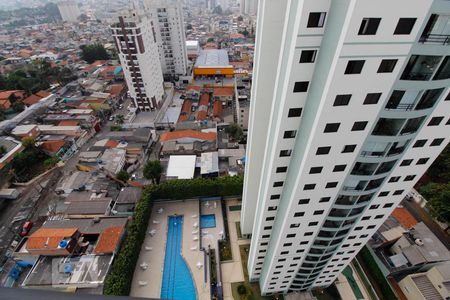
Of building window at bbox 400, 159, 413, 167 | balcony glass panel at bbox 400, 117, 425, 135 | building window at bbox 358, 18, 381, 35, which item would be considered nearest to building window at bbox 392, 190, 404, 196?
building window at bbox 400, 159, 413, 167

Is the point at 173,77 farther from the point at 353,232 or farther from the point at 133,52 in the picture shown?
the point at 353,232

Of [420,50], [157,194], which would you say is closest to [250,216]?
[157,194]

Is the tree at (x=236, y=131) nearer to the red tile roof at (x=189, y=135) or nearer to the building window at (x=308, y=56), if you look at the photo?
the red tile roof at (x=189, y=135)

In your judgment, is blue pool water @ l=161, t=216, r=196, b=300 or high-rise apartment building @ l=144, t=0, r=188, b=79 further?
high-rise apartment building @ l=144, t=0, r=188, b=79

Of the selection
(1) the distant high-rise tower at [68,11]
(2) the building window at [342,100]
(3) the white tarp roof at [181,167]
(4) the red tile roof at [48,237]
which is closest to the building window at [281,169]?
(2) the building window at [342,100]

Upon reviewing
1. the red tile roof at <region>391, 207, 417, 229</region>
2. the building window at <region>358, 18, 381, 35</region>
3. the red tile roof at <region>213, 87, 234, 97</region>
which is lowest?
the building window at <region>358, 18, 381, 35</region>

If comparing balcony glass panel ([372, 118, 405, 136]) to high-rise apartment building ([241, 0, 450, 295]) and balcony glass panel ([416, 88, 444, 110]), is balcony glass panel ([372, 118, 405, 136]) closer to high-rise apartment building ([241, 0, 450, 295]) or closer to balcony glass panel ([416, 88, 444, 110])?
high-rise apartment building ([241, 0, 450, 295])
